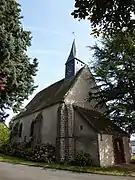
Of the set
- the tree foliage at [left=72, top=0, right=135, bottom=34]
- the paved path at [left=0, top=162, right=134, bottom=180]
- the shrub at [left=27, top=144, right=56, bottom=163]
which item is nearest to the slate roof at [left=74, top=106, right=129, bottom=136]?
the shrub at [left=27, top=144, right=56, bottom=163]

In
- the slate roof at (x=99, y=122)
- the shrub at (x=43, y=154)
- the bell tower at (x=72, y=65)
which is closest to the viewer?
the shrub at (x=43, y=154)

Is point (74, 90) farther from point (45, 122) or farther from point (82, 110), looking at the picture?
point (45, 122)

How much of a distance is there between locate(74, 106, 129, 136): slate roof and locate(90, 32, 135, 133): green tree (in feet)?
2.90

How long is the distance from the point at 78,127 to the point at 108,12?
17.6 m

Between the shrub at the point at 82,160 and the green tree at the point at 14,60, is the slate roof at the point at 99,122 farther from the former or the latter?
the green tree at the point at 14,60

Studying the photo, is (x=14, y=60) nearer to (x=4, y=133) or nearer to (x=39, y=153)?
(x=39, y=153)

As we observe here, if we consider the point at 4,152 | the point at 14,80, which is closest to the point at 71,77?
the point at 4,152

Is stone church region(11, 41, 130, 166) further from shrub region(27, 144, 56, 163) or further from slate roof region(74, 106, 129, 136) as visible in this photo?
shrub region(27, 144, 56, 163)

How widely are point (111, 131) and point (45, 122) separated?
7.43 metres

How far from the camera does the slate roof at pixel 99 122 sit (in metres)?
21.5

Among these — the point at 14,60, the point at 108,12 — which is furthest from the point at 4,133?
the point at 108,12

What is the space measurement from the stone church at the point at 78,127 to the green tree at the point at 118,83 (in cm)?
166

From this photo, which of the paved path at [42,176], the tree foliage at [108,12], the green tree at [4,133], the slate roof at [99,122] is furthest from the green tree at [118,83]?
the green tree at [4,133]

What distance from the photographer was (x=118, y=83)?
74.7 ft
